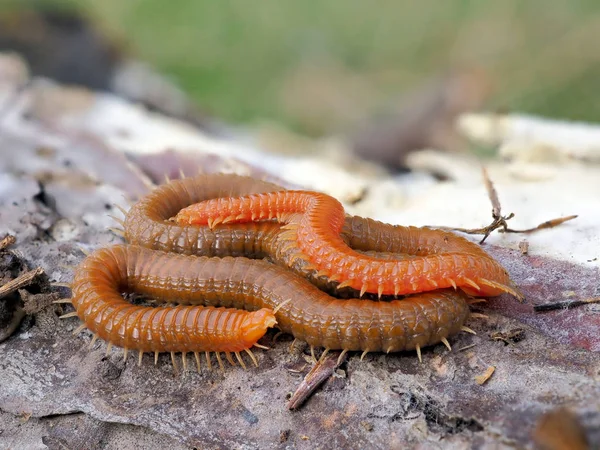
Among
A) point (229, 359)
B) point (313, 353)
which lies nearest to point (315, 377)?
point (313, 353)

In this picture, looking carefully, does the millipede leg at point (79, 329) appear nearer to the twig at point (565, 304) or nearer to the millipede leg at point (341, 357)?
the millipede leg at point (341, 357)

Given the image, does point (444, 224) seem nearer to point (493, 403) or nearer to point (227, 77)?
point (493, 403)

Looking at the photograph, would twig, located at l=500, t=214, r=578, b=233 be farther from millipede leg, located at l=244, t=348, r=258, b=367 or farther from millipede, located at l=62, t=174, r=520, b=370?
millipede leg, located at l=244, t=348, r=258, b=367

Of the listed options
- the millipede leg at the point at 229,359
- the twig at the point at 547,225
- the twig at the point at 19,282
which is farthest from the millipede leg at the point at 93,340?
the twig at the point at 547,225

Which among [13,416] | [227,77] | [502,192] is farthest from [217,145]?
[227,77]

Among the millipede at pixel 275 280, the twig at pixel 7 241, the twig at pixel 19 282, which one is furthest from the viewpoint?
the twig at pixel 7 241

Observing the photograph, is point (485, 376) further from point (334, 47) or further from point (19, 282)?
point (334, 47)
